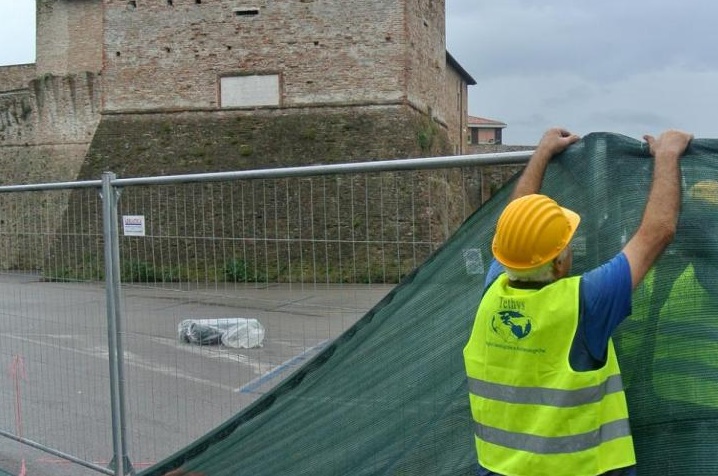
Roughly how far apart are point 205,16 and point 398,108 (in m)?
7.06

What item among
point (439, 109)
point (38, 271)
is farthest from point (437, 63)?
point (38, 271)

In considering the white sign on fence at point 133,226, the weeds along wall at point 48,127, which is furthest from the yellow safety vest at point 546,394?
the weeds along wall at point 48,127

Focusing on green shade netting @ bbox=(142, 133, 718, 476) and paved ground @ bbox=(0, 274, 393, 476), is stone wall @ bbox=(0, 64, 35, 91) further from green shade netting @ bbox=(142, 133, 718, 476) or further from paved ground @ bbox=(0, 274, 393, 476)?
green shade netting @ bbox=(142, 133, 718, 476)

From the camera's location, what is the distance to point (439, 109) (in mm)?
29750

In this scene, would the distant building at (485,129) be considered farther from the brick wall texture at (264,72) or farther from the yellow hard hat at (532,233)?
the yellow hard hat at (532,233)

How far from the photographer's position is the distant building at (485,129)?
285ft

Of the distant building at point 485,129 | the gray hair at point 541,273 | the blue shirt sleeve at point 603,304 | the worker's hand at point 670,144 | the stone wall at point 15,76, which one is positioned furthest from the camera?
the distant building at point 485,129

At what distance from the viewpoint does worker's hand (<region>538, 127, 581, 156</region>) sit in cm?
308

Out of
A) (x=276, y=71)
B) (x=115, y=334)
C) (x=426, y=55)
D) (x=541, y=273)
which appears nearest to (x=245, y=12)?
(x=276, y=71)

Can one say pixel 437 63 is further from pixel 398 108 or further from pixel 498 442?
pixel 498 442

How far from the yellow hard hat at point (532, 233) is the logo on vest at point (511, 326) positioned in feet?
0.50

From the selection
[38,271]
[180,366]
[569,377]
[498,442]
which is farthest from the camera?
[38,271]

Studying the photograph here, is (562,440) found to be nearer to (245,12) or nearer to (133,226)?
(133,226)

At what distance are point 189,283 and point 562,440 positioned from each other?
109 inches
